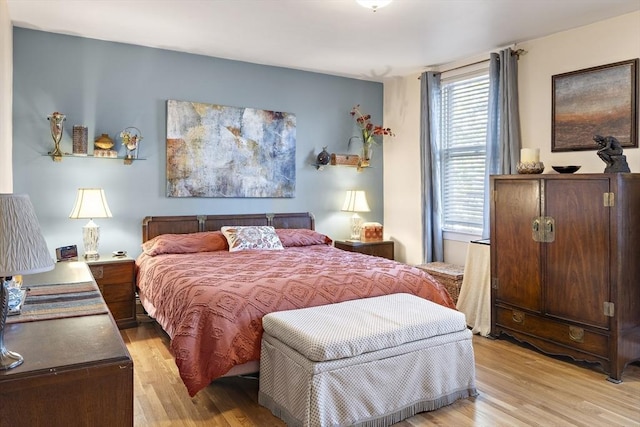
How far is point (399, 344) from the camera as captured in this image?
2531 millimetres

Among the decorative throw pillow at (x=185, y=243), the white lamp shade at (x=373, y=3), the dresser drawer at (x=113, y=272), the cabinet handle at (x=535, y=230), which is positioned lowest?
the dresser drawer at (x=113, y=272)

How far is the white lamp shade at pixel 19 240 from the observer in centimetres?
122

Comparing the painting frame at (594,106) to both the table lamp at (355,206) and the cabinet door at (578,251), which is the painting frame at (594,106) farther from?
the table lamp at (355,206)

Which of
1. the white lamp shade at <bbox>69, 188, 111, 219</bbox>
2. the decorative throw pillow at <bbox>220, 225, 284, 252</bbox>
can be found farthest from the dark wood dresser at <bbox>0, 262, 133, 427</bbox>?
the decorative throw pillow at <bbox>220, 225, 284, 252</bbox>

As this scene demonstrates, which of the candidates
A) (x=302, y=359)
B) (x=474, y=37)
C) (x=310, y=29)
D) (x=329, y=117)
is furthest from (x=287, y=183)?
(x=302, y=359)

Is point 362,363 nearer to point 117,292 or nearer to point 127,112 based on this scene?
point 117,292

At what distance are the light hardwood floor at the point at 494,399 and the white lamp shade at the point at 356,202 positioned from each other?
94.0 inches

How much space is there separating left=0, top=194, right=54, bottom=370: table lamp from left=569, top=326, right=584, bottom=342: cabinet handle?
337 cm

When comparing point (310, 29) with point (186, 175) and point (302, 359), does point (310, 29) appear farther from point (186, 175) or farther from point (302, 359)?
point (302, 359)

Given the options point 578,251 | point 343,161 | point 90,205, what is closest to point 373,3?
point 578,251

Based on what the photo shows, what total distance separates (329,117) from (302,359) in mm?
3727

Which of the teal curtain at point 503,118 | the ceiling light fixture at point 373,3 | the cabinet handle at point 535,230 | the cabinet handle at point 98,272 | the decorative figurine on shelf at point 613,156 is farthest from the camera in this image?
the teal curtain at point 503,118

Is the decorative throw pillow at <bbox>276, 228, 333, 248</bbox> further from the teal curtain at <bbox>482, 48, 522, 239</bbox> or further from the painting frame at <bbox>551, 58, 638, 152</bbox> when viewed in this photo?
the painting frame at <bbox>551, 58, 638, 152</bbox>

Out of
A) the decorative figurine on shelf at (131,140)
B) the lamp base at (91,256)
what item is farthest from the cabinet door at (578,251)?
the lamp base at (91,256)
